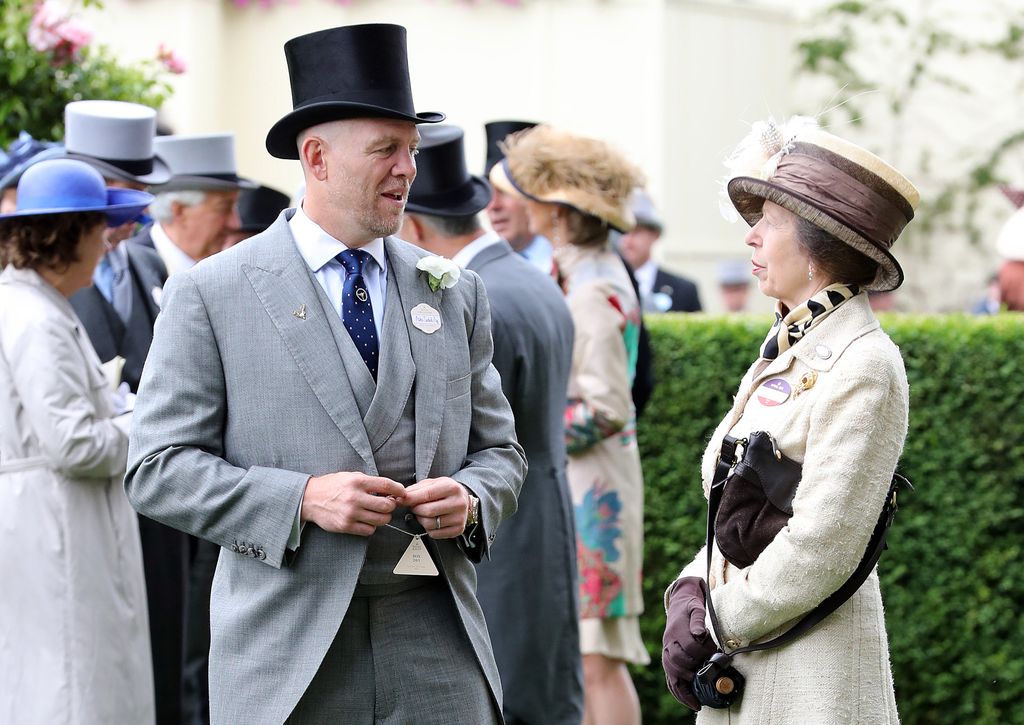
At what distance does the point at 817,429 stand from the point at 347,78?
1355 millimetres

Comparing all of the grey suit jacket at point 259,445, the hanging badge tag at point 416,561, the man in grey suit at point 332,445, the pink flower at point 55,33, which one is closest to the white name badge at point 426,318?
the man in grey suit at point 332,445

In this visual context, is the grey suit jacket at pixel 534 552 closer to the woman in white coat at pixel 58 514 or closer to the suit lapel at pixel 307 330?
the woman in white coat at pixel 58 514

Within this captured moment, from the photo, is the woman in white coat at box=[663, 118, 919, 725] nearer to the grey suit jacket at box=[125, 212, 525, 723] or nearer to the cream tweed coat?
the cream tweed coat

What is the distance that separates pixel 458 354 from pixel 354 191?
0.46 m

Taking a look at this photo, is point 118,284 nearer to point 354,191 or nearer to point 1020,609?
point 354,191

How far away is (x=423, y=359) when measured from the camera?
3.17m

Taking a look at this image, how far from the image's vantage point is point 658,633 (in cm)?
655

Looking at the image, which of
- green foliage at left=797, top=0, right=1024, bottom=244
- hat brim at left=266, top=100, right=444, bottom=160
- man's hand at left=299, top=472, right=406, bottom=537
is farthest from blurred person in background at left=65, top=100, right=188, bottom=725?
green foliage at left=797, top=0, right=1024, bottom=244

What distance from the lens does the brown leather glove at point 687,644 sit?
10.3ft

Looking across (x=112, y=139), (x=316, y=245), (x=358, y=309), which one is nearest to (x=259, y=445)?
(x=358, y=309)

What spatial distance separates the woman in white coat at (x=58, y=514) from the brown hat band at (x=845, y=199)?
2.37m

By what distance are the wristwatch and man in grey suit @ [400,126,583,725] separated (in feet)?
5.25

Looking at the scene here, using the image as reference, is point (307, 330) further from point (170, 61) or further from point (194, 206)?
point (170, 61)

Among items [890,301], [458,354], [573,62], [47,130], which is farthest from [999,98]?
[458,354]
